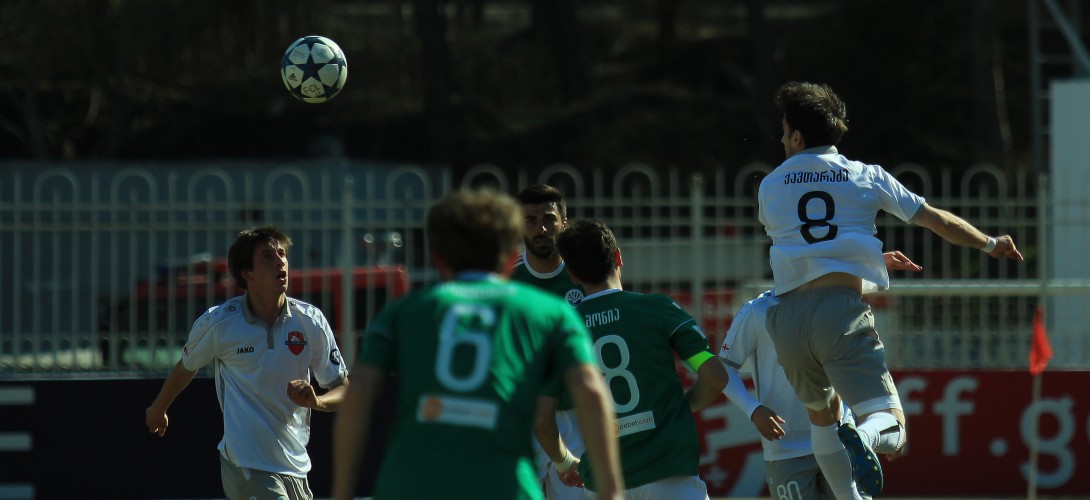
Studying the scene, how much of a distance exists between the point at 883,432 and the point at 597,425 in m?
2.19

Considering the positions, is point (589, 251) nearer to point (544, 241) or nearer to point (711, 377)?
point (711, 377)

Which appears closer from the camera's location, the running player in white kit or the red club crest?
the running player in white kit

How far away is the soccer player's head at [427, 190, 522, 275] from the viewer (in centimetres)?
382

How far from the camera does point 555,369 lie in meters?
3.86

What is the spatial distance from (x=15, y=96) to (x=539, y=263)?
21.3 m

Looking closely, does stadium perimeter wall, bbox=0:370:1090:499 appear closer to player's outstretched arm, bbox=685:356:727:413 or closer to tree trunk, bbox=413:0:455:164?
player's outstretched arm, bbox=685:356:727:413

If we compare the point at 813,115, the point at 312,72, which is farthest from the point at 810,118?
the point at 312,72

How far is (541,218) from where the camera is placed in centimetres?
689

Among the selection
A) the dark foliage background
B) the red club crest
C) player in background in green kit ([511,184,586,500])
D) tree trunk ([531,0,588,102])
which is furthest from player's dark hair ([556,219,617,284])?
tree trunk ([531,0,588,102])

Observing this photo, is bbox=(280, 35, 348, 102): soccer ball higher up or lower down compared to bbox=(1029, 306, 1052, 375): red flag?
higher up

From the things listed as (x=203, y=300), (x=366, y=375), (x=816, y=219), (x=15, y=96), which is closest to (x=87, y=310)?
(x=203, y=300)

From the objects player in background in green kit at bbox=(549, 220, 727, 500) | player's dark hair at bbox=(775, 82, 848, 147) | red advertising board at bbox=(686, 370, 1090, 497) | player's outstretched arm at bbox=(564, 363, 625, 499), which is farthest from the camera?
red advertising board at bbox=(686, 370, 1090, 497)

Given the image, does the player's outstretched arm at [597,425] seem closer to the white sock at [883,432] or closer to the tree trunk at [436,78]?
the white sock at [883,432]

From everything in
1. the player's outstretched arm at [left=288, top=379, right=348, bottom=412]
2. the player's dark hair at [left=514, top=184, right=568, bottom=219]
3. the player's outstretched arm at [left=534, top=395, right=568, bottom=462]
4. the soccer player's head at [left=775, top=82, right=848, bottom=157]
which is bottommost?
the player's outstretched arm at [left=534, top=395, right=568, bottom=462]
